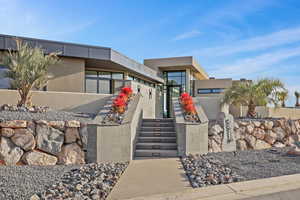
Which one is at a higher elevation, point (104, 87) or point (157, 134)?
point (104, 87)

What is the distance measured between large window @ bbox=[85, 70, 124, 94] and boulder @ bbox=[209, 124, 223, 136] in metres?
8.83

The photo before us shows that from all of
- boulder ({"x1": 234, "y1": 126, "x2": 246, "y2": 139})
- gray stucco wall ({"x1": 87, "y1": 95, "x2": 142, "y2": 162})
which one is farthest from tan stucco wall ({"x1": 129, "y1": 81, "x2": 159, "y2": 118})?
gray stucco wall ({"x1": 87, "y1": 95, "x2": 142, "y2": 162})

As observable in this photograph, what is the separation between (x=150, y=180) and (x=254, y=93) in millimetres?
8331

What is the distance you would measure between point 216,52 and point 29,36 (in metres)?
13.9

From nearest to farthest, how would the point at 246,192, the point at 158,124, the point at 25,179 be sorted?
the point at 246,192 < the point at 25,179 < the point at 158,124

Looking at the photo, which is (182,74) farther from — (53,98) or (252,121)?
(53,98)

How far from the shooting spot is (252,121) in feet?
30.8

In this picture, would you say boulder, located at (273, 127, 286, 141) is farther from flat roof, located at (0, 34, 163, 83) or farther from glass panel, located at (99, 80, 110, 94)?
glass panel, located at (99, 80, 110, 94)

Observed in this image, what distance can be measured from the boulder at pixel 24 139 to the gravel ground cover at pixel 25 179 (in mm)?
1147

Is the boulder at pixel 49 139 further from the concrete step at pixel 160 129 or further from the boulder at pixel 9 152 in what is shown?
the concrete step at pixel 160 129

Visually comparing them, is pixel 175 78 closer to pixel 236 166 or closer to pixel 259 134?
pixel 259 134

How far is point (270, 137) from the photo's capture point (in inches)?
376

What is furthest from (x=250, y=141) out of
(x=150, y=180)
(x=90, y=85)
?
(x=90, y=85)

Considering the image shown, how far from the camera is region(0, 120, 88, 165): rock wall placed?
5887 millimetres
